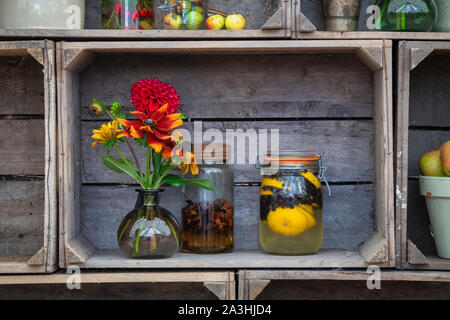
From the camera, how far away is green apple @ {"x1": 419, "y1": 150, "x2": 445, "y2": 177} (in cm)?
138

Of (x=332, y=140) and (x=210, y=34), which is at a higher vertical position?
(x=210, y=34)

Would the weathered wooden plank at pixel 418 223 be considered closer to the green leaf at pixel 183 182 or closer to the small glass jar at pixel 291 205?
the small glass jar at pixel 291 205

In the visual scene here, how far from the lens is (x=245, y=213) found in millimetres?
1565

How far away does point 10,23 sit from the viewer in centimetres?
137

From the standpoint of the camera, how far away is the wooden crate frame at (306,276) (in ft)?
4.29

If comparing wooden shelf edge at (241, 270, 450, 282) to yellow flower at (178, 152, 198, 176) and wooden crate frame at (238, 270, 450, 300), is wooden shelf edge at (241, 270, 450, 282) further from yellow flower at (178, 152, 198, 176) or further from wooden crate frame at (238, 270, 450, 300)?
yellow flower at (178, 152, 198, 176)

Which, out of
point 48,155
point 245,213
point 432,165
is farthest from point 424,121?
point 48,155

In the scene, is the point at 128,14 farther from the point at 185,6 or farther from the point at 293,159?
the point at 293,159

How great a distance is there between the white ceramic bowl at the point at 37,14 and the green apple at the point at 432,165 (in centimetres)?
93

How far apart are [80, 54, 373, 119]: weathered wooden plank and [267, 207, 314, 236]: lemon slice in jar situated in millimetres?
302

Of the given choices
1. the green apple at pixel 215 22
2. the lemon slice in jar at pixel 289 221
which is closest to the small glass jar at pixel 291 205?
the lemon slice in jar at pixel 289 221

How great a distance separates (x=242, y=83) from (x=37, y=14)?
0.56 metres
